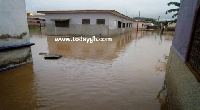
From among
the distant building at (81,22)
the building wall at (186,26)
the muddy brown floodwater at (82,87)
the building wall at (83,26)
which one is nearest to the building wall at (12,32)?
the muddy brown floodwater at (82,87)

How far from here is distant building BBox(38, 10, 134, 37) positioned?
69.5 ft

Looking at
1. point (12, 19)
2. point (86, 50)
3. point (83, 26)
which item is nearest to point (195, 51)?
point (12, 19)

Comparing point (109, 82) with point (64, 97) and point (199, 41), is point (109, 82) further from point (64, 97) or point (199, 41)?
point (199, 41)

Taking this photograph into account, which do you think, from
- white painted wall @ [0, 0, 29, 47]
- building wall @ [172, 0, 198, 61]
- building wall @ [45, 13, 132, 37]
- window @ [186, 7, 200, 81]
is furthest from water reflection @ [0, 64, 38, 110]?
building wall @ [45, 13, 132, 37]

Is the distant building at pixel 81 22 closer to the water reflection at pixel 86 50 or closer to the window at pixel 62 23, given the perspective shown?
the window at pixel 62 23

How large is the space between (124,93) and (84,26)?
1844 centimetres

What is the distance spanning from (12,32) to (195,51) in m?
7.21

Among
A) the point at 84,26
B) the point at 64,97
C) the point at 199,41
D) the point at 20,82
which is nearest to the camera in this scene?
the point at 199,41

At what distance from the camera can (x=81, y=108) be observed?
3836mm

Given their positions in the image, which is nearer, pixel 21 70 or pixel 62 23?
pixel 21 70

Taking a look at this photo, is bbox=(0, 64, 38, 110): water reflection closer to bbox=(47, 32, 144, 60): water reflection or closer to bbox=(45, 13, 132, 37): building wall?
bbox=(47, 32, 144, 60): water reflection

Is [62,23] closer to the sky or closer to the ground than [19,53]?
closer to the sky

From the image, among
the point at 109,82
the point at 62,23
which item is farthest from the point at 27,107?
the point at 62,23

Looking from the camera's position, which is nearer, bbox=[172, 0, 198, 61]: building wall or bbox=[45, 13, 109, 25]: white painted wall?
bbox=[172, 0, 198, 61]: building wall
